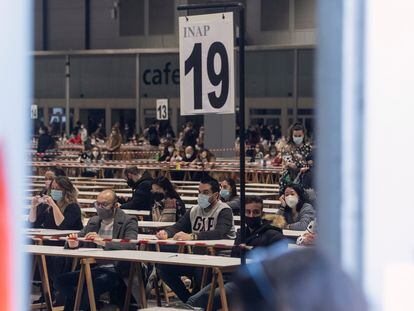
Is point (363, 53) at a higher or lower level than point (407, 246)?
higher

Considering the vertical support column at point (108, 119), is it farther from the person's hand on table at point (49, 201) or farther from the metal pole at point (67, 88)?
the person's hand on table at point (49, 201)

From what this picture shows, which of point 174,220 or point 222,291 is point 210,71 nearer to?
point 222,291

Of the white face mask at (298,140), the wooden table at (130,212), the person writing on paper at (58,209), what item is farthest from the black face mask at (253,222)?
the white face mask at (298,140)

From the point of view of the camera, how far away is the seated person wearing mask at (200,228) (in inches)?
417

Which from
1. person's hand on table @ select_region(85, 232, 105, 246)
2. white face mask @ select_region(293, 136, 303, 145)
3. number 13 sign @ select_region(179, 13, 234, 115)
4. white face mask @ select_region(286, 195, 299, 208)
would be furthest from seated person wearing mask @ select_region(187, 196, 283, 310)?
white face mask @ select_region(293, 136, 303, 145)

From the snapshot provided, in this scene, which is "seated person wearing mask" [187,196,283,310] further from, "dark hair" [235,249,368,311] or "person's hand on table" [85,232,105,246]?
"dark hair" [235,249,368,311]

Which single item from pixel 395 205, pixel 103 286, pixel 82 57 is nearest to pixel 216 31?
pixel 103 286

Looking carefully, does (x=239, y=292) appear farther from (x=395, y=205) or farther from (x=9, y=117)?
(x=9, y=117)

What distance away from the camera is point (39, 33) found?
4900cm

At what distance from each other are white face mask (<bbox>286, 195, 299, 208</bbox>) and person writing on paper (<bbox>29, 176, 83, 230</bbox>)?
2125mm

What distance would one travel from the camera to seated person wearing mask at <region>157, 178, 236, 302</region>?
1060cm

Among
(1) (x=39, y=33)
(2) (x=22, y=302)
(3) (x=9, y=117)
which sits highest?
(1) (x=39, y=33)

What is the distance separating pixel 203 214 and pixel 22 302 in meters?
8.92

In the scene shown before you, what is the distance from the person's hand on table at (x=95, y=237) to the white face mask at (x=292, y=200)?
2.07 m
